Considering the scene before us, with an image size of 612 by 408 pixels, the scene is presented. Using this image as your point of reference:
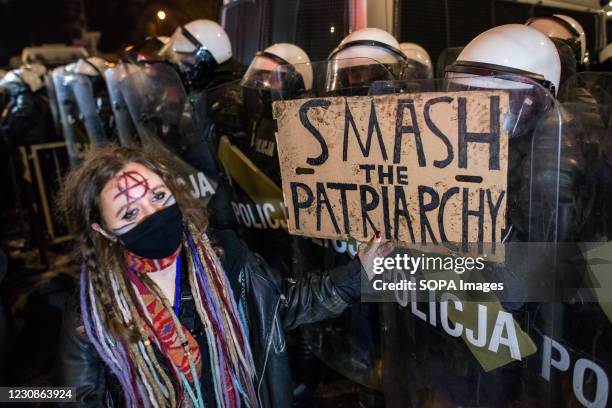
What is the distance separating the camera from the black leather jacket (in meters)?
1.58

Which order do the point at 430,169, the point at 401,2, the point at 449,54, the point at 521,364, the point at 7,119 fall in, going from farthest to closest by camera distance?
1. the point at 7,119
2. the point at 401,2
3. the point at 449,54
4. the point at 521,364
5. the point at 430,169

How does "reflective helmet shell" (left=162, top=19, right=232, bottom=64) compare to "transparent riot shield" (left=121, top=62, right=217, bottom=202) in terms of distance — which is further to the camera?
"reflective helmet shell" (left=162, top=19, right=232, bottom=64)

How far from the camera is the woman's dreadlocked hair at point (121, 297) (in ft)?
4.56

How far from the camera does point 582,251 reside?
1.34 meters

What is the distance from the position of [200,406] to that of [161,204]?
0.68 metres

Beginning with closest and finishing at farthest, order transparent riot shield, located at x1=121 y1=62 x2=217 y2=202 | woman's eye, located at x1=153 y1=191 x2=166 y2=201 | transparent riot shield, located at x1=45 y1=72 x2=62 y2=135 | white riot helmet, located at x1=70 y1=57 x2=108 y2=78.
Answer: woman's eye, located at x1=153 y1=191 x2=166 y2=201
transparent riot shield, located at x1=121 y1=62 x2=217 y2=202
white riot helmet, located at x1=70 y1=57 x2=108 y2=78
transparent riot shield, located at x1=45 y1=72 x2=62 y2=135

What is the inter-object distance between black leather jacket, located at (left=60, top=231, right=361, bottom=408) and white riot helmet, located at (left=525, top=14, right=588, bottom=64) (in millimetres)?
2244

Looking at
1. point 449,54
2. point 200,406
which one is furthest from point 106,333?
point 449,54

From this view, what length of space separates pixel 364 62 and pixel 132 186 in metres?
1.29

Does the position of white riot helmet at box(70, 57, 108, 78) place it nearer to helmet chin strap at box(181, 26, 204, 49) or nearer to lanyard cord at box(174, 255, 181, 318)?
helmet chin strap at box(181, 26, 204, 49)

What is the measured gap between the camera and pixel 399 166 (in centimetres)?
136

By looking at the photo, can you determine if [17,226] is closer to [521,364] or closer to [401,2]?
[401,2]

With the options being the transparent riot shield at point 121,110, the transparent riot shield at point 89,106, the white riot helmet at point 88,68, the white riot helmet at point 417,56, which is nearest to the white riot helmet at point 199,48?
the transparent riot shield at point 121,110

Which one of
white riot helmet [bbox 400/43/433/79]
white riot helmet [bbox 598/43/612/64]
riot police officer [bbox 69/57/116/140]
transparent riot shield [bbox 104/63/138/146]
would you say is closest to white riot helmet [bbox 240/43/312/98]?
white riot helmet [bbox 400/43/433/79]
